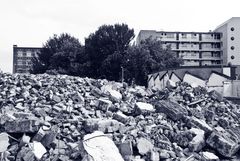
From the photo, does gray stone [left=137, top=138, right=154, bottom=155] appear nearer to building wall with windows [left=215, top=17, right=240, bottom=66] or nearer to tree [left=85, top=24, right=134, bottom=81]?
tree [left=85, top=24, right=134, bottom=81]

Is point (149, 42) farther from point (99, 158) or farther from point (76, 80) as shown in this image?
point (99, 158)

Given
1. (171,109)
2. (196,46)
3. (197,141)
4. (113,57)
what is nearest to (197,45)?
(196,46)

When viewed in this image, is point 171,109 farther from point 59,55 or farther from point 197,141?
point 59,55

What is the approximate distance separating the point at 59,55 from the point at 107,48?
6863 mm

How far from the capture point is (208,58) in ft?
200

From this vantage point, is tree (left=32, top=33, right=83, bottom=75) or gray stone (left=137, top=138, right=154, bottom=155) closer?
gray stone (left=137, top=138, right=154, bottom=155)

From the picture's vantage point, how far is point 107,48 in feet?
120

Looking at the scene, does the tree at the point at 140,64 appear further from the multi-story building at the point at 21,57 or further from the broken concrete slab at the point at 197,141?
the multi-story building at the point at 21,57

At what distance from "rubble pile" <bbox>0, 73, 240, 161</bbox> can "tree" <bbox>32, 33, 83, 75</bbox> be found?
23794 millimetres

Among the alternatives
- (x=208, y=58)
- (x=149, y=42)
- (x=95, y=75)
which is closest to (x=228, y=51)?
(x=208, y=58)

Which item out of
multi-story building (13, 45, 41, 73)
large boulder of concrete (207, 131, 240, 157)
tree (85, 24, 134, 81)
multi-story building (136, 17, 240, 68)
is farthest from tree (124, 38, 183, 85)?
multi-story building (13, 45, 41, 73)

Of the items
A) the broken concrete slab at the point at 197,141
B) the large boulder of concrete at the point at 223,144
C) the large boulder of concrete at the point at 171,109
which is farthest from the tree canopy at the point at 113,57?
the large boulder of concrete at the point at 223,144

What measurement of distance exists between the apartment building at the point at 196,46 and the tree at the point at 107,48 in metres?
24.4

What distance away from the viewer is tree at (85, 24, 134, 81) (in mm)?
35094
